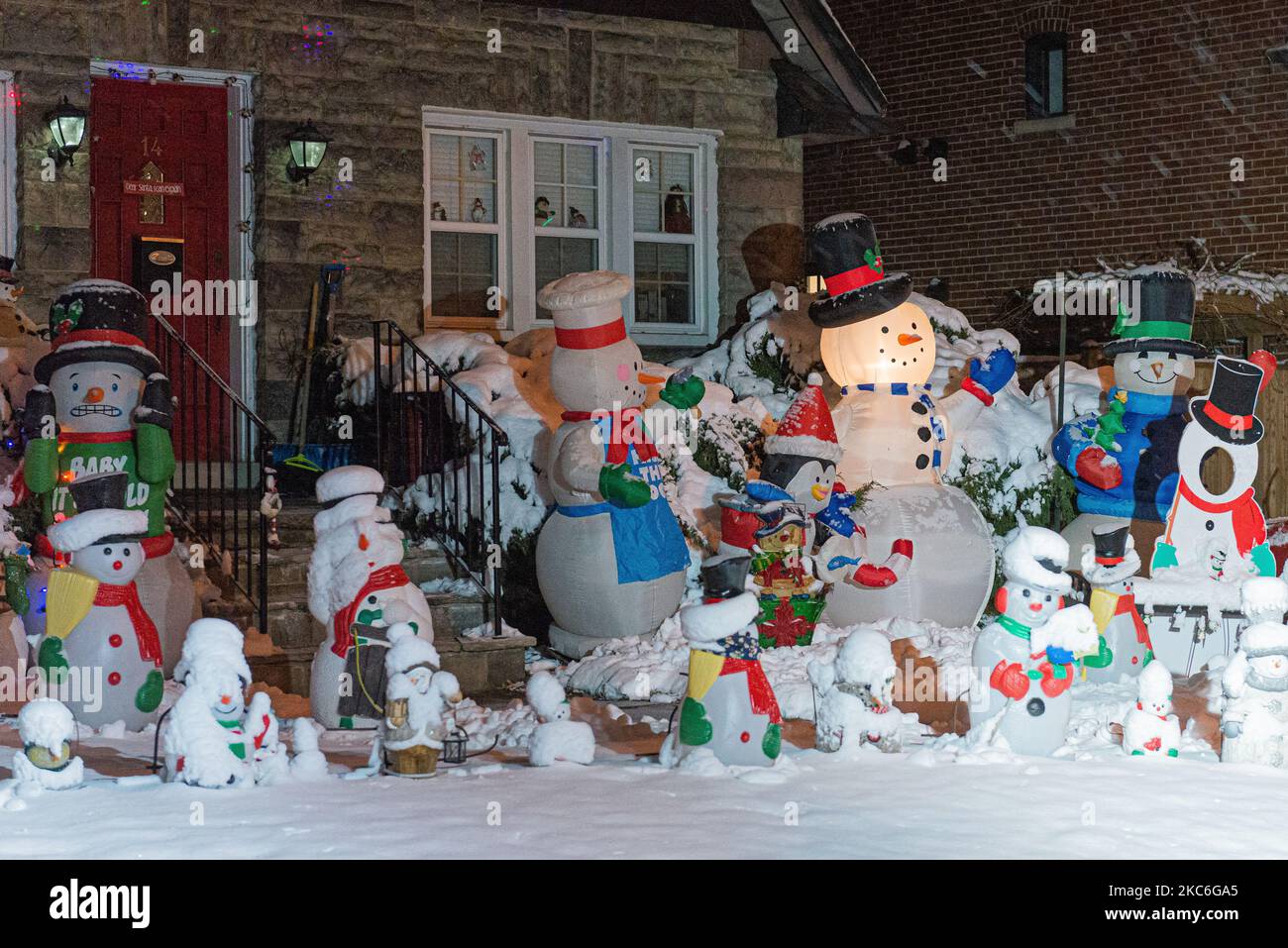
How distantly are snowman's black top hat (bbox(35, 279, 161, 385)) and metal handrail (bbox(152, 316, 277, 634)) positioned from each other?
2.82 feet

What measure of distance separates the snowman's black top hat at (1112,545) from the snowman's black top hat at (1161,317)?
1.63 m

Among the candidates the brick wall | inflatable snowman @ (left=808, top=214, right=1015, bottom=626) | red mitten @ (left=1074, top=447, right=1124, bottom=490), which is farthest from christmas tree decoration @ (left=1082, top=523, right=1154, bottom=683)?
the brick wall

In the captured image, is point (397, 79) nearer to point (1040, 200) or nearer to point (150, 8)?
point (150, 8)

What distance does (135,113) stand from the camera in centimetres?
1159

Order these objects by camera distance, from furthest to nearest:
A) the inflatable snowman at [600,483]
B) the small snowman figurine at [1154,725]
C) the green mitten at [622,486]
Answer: the inflatable snowman at [600,483] < the green mitten at [622,486] < the small snowman figurine at [1154,725]

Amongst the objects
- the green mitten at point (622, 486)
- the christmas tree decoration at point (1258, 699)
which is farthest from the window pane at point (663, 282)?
the christmas tree decoration at point (1258, 699)

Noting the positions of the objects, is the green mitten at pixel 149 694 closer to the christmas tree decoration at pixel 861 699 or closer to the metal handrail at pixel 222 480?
the metal handrail at pixel 222 480

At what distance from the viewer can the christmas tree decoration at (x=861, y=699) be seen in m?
6.53

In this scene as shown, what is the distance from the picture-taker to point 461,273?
1310 centimetres

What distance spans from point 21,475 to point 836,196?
458 inches

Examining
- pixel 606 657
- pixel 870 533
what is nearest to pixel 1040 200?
pixel 870 533

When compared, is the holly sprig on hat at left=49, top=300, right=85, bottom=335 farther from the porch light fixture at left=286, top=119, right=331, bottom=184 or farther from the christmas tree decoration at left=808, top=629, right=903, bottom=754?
the christmas tree decoration at left=808, top=629, right=903, bottom=754

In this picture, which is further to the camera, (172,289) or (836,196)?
(836,196)
